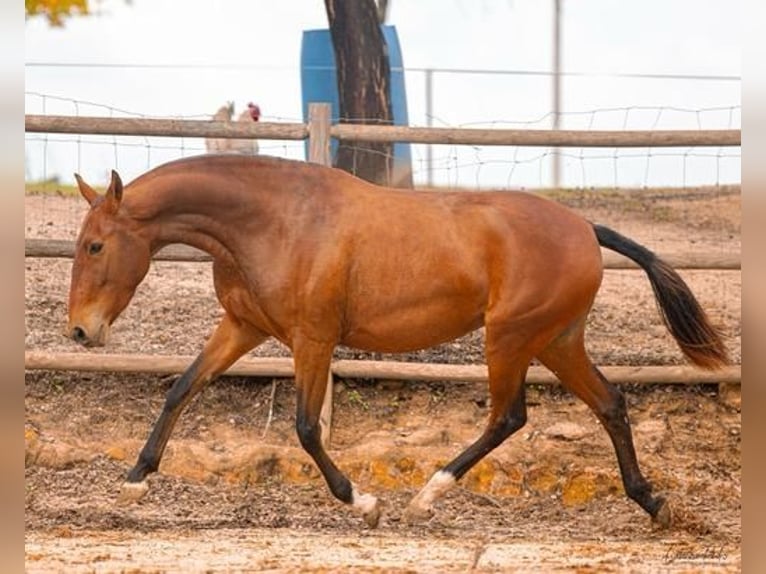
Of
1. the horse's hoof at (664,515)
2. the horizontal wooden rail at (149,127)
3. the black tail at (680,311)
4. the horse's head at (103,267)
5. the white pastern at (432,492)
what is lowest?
the horse's hoof at (664,515)

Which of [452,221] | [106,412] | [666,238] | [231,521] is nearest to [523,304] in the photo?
[452,221]

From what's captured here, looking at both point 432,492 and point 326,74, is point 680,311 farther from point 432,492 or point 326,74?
point 326,74

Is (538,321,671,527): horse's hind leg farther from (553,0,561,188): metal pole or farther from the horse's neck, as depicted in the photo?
(553,0,561,188): metal pole

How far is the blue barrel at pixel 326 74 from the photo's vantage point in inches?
515

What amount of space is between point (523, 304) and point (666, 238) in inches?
219

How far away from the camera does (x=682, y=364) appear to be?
Result: 7.98 meters

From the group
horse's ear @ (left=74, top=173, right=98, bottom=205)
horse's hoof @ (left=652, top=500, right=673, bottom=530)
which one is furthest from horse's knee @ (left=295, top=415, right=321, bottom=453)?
horse's hoof @ (left=652, top=500, right=673, bottom=530)

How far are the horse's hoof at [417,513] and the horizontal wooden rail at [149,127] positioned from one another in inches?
107

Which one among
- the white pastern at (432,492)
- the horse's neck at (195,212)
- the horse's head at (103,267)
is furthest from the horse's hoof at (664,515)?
the horse's head at (103,267)

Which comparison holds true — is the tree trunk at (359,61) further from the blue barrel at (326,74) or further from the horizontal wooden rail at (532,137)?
the blue barrel at (326,74)

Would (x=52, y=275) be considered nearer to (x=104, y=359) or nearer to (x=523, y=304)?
(x=104, y=359)

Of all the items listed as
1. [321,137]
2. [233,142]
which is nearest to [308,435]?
[321,137]

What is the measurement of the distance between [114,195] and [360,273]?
1176mm

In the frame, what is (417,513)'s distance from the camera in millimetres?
5801
